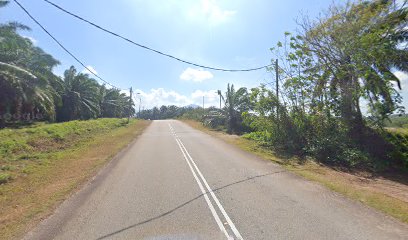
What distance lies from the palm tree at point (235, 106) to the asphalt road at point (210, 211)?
22.7 meters

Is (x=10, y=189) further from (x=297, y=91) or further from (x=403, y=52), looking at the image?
(x=403, y=52)

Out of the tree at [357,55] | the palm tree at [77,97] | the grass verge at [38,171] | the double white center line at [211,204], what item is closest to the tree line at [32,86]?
the palm tree at [77,97]

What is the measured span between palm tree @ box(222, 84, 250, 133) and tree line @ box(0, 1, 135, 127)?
1802 cm

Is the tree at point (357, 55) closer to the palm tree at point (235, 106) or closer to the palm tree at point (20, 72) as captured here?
the palm tree at point (235, 106)

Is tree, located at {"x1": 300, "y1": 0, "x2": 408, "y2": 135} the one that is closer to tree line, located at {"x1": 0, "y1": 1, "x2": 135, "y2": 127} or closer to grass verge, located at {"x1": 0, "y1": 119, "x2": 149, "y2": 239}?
grass verge, located at {"x1": 0, "y1": 119, "x2": 149, "y2": 239}

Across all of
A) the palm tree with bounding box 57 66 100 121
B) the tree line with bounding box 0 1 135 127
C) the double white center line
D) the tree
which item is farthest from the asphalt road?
the palm tree with bounding box 57 66 100 121

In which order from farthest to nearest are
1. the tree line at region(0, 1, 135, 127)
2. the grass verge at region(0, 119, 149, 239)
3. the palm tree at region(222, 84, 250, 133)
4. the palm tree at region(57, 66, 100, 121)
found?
1. the palm tree at region(57, 66, 100, 121)
2. the palm tree at region(222, 84, 250, 133)
3. the tree line at region(0, 1, 135, 127)
4. the grass verge at region(0, 119, 149, 239)

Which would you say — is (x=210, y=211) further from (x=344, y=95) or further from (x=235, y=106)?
(x=235, y=106)

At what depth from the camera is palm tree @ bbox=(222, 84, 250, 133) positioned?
33344 millimetres

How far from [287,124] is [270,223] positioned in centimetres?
1349

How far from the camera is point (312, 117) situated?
18.0 metres

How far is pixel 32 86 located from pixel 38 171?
55.2ft

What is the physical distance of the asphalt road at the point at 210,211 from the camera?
18.4 feet

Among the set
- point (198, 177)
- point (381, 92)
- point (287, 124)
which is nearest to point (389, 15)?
point (381, 92)
